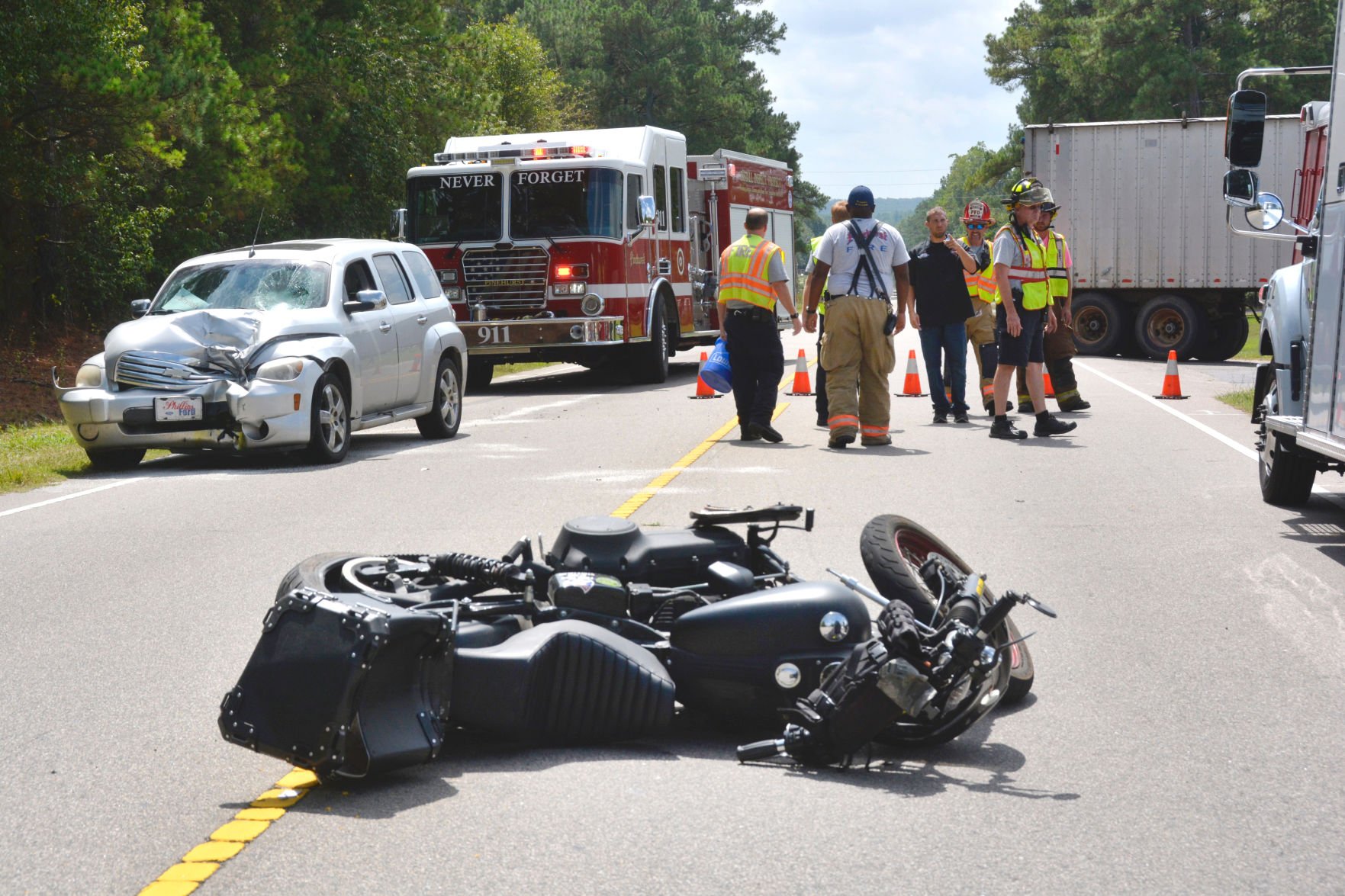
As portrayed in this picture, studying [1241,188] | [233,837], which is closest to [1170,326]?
[1241,188]

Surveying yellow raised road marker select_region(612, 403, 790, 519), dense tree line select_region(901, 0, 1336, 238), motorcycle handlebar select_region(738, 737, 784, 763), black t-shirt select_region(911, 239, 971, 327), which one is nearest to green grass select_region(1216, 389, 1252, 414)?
black t-shirt select_region(911, 239, 971, 327)

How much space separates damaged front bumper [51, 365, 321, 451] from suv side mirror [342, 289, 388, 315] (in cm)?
102

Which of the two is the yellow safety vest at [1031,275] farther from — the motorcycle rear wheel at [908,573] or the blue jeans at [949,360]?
the motorcycle rear wheel at [908,573]

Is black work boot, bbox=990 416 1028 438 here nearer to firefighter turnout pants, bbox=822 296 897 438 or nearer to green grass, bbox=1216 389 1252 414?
firefighter turnout pants, bbox=822 296 897 438

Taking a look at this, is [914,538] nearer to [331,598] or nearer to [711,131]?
[331,598]

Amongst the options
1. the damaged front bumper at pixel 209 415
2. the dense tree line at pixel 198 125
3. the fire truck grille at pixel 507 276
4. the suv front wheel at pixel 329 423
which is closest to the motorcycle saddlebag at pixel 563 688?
the damaged front bumper at pixel 209 415

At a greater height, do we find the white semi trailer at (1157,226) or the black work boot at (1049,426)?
the white semi trailer at (1157,226)

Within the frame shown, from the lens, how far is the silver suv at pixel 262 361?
504 inches

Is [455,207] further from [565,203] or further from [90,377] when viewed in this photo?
[90,377]

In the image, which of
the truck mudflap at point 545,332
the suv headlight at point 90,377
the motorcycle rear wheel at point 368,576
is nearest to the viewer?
the motorcycle rear wheel at point 368,576

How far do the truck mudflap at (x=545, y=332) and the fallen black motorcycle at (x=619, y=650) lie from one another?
1546 cm

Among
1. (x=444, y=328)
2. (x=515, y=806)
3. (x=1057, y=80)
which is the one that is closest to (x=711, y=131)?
(x=1057, y=80)

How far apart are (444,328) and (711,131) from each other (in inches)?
2617

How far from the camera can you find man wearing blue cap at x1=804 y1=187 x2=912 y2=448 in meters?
13.6
